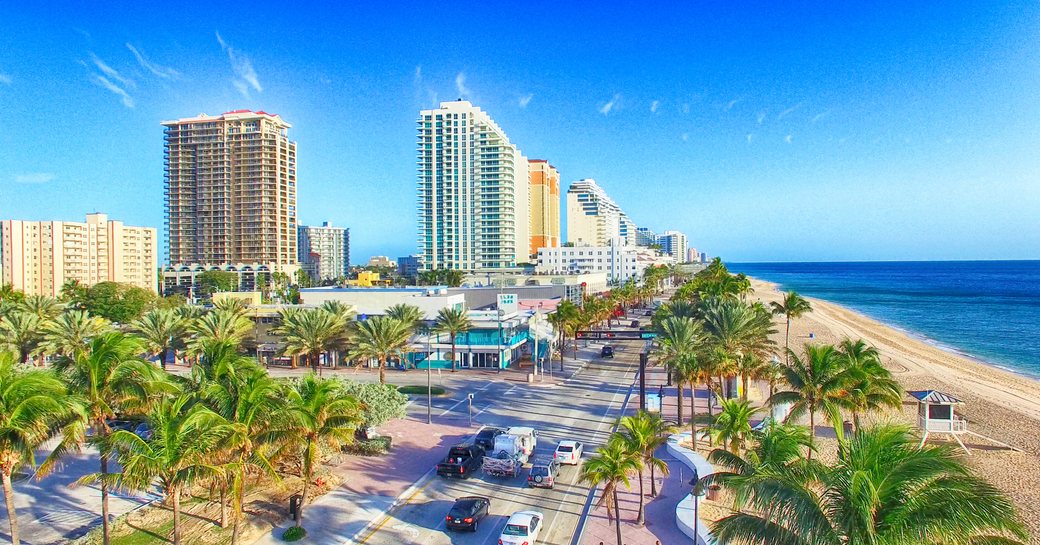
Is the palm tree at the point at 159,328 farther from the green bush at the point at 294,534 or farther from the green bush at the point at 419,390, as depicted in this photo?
the green bush at the point at 294,534

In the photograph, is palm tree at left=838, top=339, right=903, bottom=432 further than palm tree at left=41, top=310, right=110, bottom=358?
No

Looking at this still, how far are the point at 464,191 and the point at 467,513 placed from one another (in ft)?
455

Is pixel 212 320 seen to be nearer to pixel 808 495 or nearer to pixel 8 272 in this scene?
pixel 808 495

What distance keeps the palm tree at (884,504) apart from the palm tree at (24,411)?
16094mm

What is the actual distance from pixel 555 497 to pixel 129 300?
76929mm

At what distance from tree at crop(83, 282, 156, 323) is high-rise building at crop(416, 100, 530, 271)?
272ft

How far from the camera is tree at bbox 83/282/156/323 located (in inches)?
2955

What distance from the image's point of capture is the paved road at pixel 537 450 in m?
20.2

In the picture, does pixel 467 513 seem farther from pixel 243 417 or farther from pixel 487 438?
pixel 487 438

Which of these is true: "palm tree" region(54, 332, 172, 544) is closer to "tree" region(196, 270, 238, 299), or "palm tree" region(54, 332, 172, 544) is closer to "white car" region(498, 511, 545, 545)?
"white car" region(498, 511, 545, 545)

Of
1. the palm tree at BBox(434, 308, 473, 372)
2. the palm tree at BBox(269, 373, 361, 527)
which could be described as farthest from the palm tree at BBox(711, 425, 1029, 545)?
the palm tree at BBox(434, 308, 473, 372)

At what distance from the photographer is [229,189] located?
164 meters

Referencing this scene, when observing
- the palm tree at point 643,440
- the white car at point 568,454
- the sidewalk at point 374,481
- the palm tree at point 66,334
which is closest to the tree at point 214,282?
the palm tree at point 66,334

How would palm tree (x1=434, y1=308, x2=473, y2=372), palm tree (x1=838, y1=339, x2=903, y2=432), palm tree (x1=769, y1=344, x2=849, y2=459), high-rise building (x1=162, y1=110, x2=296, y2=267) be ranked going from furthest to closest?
high-rise building (x1=162, y1=110, x2=296, y2=267) → palm tree (x1=434, y1=308, x2=473, y2=372) → palm tree (x1=838, y1=339, x2=903, y2=432) → palm tree (x1=769, y1=344, x2=849, y2=459)
